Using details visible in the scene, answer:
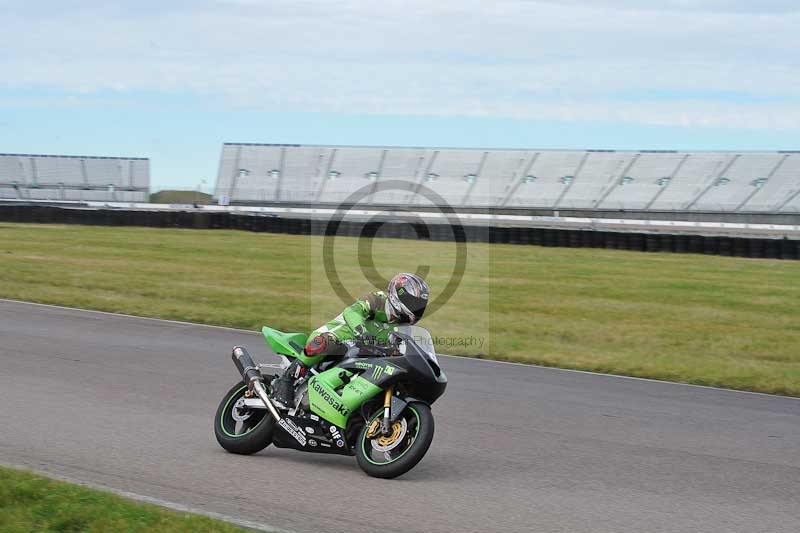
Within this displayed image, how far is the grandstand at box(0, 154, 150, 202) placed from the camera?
55562mm

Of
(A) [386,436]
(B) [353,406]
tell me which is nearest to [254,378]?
(B) [353,406]

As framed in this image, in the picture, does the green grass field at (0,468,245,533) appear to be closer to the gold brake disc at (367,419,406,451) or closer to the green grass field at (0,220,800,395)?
the gold brake disc at (367,419,406,451)

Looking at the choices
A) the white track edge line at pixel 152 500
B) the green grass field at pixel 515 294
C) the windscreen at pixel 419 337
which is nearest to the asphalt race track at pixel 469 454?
the white track edge line at pixel 152 500

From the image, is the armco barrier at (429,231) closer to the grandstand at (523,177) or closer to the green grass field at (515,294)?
the green grass field at (515,294)

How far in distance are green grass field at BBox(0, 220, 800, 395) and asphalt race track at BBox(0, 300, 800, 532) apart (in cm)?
212

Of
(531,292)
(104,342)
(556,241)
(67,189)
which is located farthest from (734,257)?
(67,189)

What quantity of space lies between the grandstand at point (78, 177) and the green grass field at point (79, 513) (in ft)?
170

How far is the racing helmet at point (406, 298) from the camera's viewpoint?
6.27m

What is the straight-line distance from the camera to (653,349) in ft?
44.5

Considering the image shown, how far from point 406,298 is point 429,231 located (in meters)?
24.7

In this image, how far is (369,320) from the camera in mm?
6562

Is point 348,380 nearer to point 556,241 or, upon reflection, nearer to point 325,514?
point 325,514

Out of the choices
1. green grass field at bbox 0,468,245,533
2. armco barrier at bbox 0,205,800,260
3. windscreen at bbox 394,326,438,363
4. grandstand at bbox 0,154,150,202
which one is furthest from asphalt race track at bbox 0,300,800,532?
grandstand at bbox 0,154,150,202

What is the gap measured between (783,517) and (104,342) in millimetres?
9155
